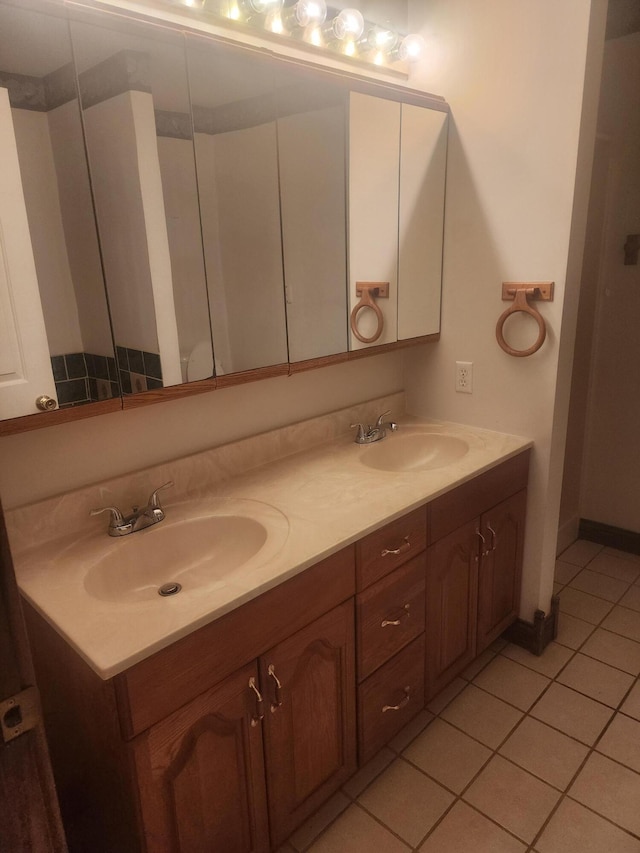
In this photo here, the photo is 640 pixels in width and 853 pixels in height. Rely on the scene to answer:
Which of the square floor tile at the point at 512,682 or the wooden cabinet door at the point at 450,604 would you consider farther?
the square floor tile at the point at 512,682

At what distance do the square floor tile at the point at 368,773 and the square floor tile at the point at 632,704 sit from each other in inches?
30.3

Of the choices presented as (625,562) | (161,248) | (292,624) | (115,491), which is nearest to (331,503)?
(292,624)

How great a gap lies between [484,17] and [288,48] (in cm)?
62

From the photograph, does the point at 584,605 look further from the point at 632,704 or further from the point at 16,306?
the point at 16,306

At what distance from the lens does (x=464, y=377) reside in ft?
6.62

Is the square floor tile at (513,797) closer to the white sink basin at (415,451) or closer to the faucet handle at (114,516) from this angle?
the white sink basin at (415,451)

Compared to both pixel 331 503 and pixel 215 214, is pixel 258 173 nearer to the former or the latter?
pixel 215 214

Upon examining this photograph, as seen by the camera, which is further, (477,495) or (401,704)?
(477,495)

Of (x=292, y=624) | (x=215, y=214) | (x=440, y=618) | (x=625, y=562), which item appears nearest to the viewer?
(x=292, y=624)

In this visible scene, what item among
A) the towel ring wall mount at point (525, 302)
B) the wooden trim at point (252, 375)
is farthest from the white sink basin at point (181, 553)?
the towel ring wall mount at point (525, 302)

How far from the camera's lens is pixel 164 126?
123cm

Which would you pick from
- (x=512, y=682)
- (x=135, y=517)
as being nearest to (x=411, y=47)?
(x=135, y=517)

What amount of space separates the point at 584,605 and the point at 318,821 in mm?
1421

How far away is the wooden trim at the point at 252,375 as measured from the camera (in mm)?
1414
